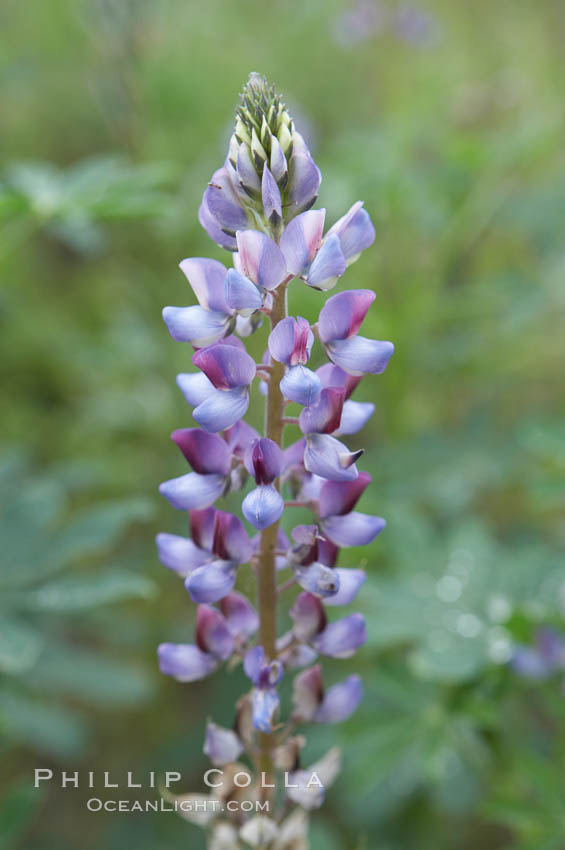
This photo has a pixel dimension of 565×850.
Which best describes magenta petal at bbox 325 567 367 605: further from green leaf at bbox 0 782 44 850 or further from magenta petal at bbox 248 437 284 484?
green leaf at bbox 0 782 44 850

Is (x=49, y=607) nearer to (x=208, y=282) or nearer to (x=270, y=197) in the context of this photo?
(x=208, y=282)

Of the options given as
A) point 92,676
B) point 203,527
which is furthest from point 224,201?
point 92,676

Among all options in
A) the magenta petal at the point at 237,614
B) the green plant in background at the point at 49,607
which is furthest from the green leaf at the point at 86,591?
the magenta petal at the point at 237,614

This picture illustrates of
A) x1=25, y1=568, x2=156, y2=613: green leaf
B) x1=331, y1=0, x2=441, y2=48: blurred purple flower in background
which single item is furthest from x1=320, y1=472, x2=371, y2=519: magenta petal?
x1=331, y1=0, x2=441, y2=48: blurred purple flower in background

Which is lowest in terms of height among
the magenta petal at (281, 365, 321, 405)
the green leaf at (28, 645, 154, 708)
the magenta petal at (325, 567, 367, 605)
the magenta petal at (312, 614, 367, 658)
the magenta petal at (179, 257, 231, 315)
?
the green leaf at (28, 645, 154, 708)

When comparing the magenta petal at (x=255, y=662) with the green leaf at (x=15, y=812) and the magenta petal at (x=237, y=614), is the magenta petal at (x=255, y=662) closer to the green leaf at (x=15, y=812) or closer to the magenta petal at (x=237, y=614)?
the magenta petal at (x=237, y=614)

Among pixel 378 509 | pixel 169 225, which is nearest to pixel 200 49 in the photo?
pixel 169 225

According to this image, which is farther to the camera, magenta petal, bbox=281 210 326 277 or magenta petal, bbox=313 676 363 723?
magenta petal, bbox=313 676 363 723

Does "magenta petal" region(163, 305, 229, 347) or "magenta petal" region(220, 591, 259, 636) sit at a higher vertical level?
"magenta petal" region(163, 305, 229, 347)
